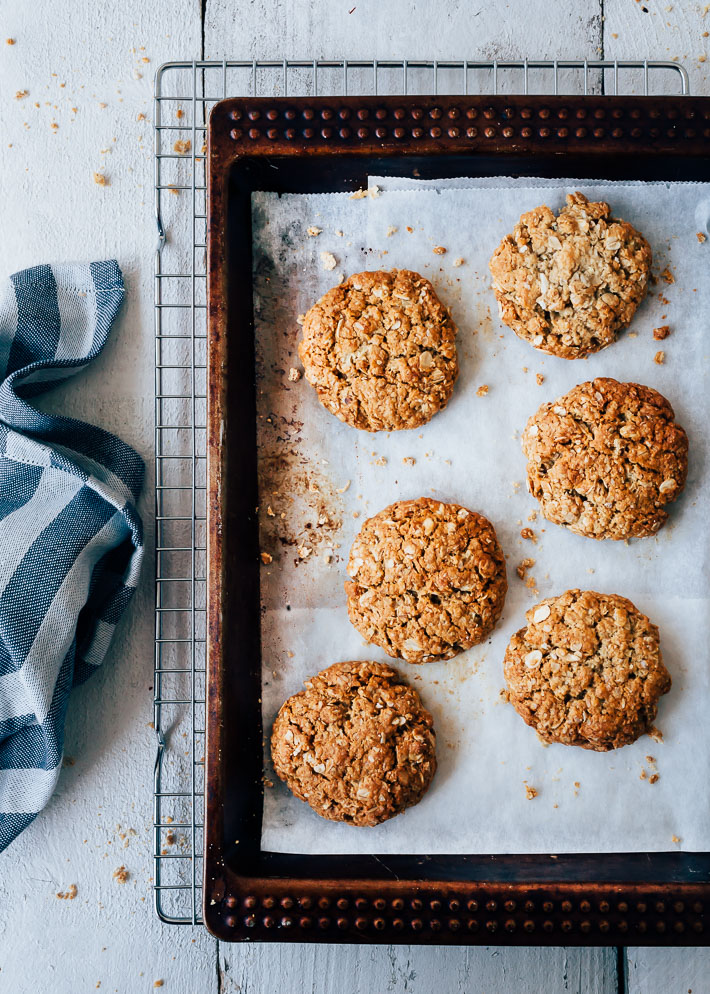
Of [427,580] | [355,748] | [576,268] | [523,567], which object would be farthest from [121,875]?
[576,268]

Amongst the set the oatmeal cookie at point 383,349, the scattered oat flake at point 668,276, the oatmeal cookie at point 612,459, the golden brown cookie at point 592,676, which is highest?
the scattered oat flake at point 668,276

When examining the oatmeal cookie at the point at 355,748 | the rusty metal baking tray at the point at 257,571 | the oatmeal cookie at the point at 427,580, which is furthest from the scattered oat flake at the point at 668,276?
the oatmeal cookie at the point at 355,748

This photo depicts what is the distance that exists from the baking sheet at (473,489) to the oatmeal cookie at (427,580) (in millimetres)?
58

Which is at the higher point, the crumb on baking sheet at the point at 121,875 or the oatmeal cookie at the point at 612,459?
the oatmeal cookie at the point at 612,459

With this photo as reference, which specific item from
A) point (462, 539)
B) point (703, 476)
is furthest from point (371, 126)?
point (703, 476)

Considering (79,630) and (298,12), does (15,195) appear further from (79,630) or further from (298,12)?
(79,630)

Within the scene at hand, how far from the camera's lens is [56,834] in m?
1.62

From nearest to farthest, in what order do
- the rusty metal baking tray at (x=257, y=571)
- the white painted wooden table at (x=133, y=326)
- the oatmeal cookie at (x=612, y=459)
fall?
the rusty metal baking tray at (x=257, y=571)
the oatmeal cookie at (x=612, y=459)
the white painted wooden table at (x=133, y=326)

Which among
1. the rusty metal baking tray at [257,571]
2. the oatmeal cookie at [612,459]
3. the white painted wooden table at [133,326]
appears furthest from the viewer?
the white painted wooden table at [133,326]

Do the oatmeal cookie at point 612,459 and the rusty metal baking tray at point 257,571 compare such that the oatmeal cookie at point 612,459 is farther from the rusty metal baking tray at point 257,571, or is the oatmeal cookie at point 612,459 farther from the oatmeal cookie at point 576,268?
the rusty metal baking tray at point 257,571

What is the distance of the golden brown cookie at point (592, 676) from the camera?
1.40m

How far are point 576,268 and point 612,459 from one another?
357 mm

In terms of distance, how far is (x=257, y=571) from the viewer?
1483 millimetres

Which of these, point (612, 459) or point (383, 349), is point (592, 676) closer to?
point (612, 459)
